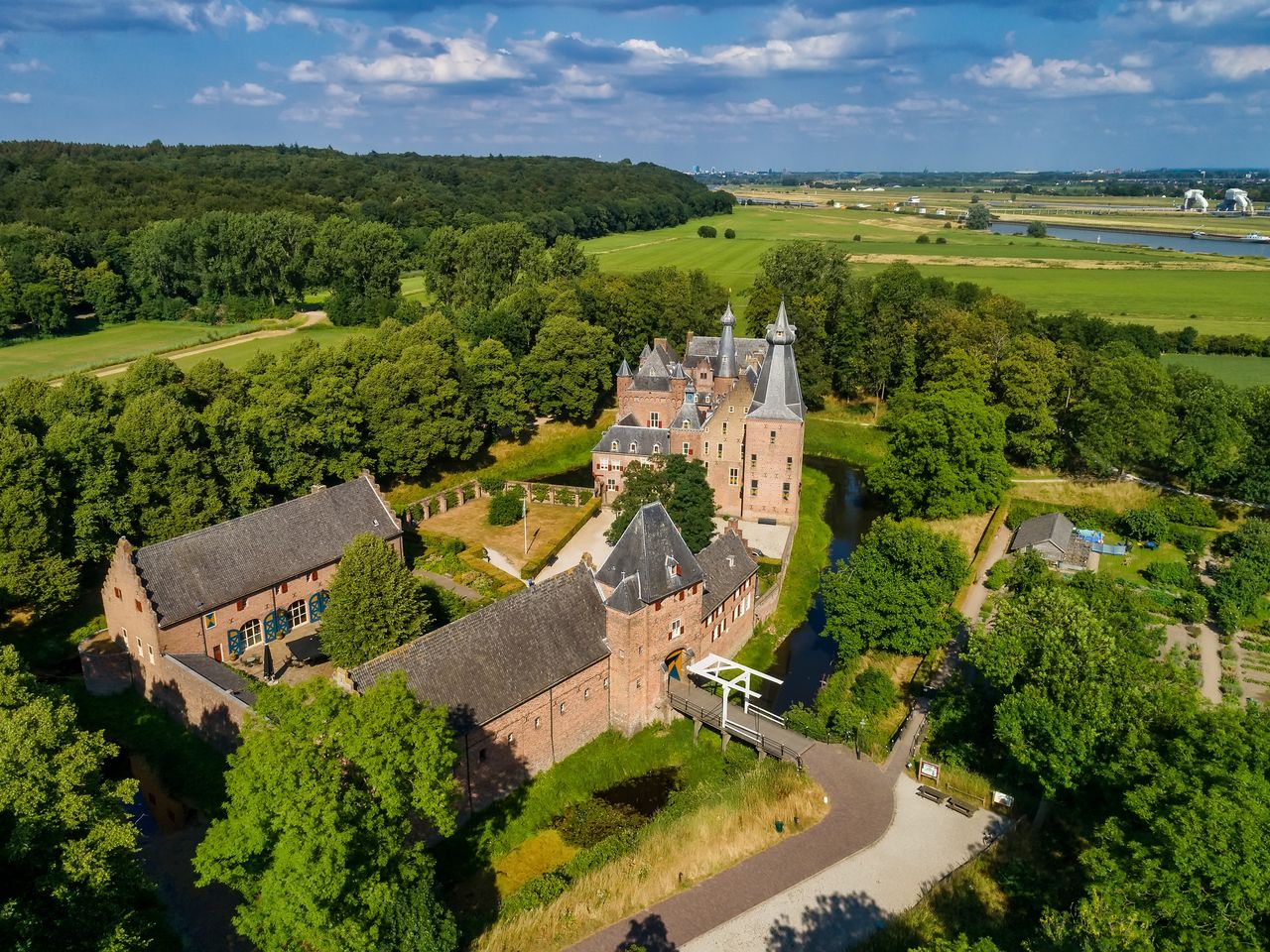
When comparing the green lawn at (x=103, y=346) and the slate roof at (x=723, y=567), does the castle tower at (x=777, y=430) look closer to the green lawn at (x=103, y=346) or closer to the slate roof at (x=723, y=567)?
the slate roof at (x=723, y=567)

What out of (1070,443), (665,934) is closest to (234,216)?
(1070,443)

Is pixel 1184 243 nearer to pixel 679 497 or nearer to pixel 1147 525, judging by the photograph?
pixel 1147 525

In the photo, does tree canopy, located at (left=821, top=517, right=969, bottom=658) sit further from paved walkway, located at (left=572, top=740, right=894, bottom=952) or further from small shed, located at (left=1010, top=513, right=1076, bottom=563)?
small shed, located at (left=1010, top=513, right=1076, bottom=563)

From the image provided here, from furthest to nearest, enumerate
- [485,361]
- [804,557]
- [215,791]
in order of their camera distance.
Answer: [485,361], [804,557], [215,791]

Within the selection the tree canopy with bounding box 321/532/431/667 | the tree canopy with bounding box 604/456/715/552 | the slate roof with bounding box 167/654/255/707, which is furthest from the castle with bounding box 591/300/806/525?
the slate roof with bounding box 167/654/255/707

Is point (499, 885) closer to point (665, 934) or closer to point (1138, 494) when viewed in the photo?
point (665, 934)

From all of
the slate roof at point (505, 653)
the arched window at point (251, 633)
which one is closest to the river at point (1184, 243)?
the slate roof at point (505, 653)
